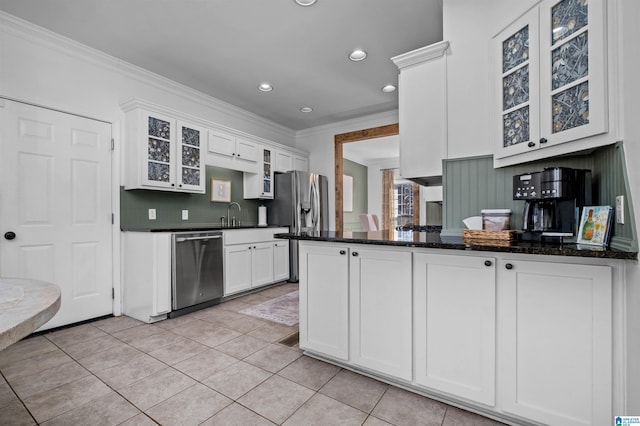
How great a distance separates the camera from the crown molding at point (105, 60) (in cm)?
265

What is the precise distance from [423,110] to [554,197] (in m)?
1.14

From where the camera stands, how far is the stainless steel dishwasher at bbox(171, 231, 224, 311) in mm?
3193

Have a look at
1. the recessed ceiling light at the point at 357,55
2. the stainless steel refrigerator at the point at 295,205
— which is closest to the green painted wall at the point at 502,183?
the recessed ceiling light at the point at 357,55

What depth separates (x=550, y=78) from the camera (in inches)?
62.4

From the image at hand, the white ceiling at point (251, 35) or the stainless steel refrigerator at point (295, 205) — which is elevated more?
the white ceiling at point (251, 35)

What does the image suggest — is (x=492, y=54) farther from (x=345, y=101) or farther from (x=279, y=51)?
(x=345, y=101)

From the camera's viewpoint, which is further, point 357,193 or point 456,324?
point 357,193

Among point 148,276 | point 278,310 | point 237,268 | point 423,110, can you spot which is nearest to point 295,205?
point 237,268

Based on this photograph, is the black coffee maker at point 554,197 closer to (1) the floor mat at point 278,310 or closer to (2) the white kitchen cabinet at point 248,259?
(1) the floor mat at point 278,310

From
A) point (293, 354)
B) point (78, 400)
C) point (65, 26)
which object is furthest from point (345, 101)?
point (78, 400)

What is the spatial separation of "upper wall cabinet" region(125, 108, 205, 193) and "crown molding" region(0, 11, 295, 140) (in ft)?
1.75

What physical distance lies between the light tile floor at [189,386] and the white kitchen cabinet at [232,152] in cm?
225

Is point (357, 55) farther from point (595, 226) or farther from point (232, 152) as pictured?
point (595, 226)

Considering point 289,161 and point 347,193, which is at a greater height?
point 289,161
